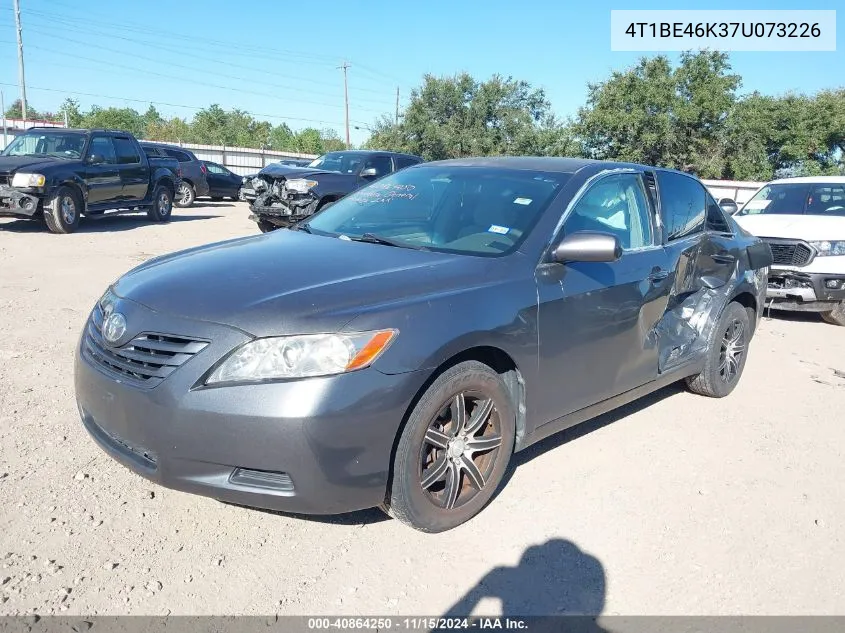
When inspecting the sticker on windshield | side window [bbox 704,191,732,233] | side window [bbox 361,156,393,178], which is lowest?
side window [bbox 704,191,732,233]

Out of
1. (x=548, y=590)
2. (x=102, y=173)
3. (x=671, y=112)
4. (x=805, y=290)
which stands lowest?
(x=548, y=590)

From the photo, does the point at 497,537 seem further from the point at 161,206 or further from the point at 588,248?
the point at 161,206

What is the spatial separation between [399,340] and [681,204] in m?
3.01

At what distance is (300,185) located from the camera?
12.1m

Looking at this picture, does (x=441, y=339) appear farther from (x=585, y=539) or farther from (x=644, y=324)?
(x=644, y=324)

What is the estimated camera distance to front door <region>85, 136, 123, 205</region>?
42.0ft

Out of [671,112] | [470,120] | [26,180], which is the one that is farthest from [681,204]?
[470,120]

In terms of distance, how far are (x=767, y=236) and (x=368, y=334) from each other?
7.65 m

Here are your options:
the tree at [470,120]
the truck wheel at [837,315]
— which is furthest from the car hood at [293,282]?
the tree at [470,120]

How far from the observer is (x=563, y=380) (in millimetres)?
3617

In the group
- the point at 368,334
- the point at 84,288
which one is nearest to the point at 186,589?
the point at 368,334

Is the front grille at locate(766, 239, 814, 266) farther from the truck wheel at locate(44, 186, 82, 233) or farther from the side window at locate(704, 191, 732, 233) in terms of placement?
the truck wheel at locate(44, 186, 82, 233)

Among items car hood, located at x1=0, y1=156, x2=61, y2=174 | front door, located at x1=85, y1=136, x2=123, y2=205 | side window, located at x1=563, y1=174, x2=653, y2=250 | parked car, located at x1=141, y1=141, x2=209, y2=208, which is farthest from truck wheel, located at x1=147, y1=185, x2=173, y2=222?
side window, located at x1=563, y1=174, x2=653, y2=250

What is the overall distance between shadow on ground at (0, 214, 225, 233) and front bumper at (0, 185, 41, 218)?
752mm
